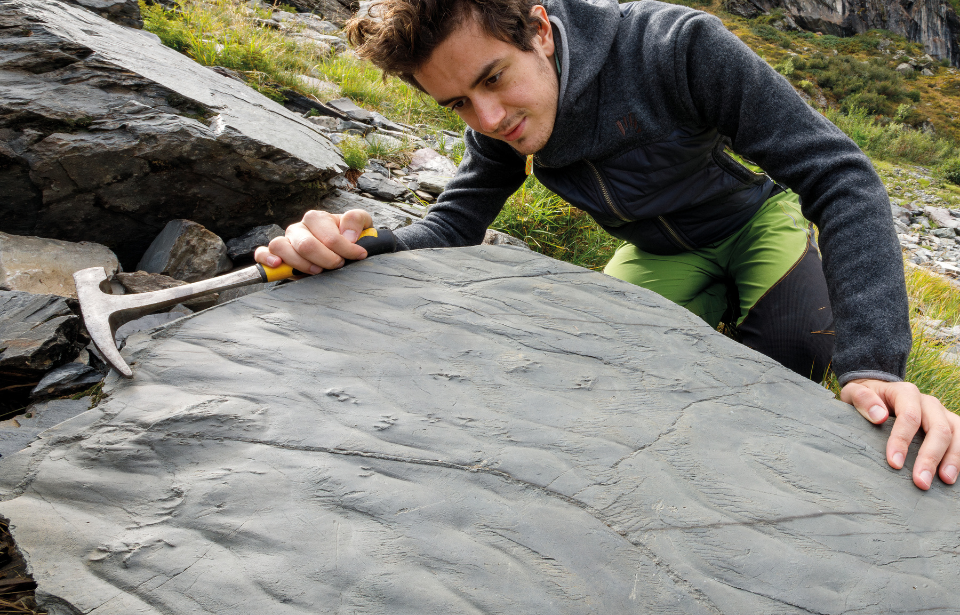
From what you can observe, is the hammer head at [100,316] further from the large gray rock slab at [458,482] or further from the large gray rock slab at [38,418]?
the large gray rock slab at [38,418]

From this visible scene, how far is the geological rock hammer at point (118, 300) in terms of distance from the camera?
1.34 m

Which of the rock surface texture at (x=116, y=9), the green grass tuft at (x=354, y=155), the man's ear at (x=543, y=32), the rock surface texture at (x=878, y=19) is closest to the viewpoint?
the man's ear at (x=543, y=32)

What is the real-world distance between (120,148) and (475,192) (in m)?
1.54

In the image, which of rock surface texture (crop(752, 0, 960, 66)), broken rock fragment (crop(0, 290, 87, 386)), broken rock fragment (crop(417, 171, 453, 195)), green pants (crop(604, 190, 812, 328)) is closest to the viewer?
broken rock fragment (crop(0, 290, 87, 386))

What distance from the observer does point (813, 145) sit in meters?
1.73

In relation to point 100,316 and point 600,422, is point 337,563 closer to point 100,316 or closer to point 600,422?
point 600,422

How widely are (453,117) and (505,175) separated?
13.2 feet

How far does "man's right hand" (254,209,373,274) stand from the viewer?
166 centimetres

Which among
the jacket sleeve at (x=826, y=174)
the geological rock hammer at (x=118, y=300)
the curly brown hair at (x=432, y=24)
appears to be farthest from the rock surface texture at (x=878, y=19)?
the geological rock hammer at (x=118, y=300)

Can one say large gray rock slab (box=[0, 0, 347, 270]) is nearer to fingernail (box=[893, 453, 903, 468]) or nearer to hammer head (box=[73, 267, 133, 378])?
hammer head (box=[73, 267, 133, 378])

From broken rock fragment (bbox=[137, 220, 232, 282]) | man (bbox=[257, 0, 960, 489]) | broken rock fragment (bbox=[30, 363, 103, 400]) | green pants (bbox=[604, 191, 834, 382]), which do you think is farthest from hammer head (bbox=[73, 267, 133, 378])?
green pants (bbox=[604, 191, 834, 382])

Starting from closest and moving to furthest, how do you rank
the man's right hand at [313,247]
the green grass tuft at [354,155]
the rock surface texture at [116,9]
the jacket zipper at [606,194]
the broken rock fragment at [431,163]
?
the man's right hand at [313,247]
the jacket zipper at [606,194]
the rock surface texture at [116,9]
the green grass tuft at [354,155]
the broken rock fragment at [431,163]

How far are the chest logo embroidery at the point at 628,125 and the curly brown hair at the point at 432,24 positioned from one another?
0.43 m

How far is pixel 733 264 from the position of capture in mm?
2648
